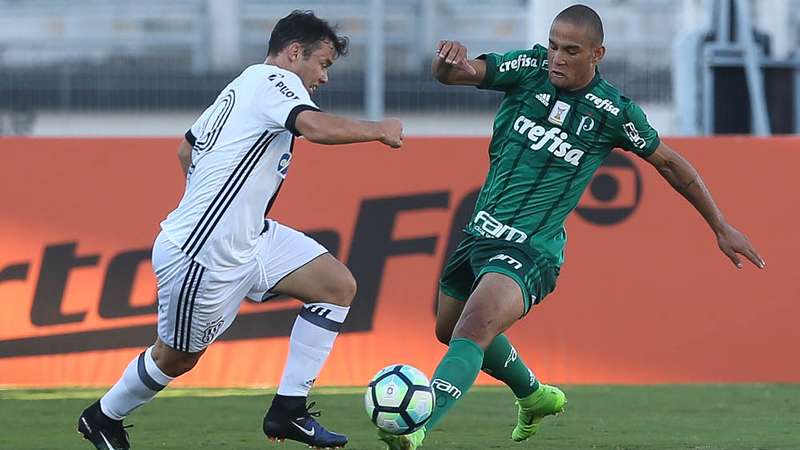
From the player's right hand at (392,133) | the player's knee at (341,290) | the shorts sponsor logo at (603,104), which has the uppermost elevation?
the player's right hand at (392,133)

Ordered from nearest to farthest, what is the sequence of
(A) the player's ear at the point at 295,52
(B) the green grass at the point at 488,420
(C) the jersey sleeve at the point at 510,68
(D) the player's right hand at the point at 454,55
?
(D) the player's right hand at the point at 454,55, (A) the player's ear at the point at 295,52, (C) the jersey sleeve at the point at 510,68, (B) the green grass at the point at 488,420

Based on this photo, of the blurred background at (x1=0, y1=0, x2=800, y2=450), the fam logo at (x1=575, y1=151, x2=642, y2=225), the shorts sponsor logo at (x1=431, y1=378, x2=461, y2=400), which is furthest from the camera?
the fam logo at (x1=575, y1=151, x2=642, y2=225)

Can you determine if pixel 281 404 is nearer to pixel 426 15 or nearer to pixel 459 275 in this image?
pixel 459 275

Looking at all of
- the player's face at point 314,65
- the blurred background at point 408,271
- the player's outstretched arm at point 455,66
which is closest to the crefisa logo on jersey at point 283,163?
the player's face at point 314,65

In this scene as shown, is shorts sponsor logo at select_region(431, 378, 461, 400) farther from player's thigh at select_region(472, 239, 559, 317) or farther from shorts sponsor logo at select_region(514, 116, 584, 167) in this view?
shorts sponsor logo at select_region(514, 116, 584, 167)

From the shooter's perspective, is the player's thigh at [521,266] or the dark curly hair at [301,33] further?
the dark curly hair at [301,33]

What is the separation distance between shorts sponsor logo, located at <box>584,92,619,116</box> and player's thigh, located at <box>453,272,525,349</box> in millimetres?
888

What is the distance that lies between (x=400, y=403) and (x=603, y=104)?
1.71m

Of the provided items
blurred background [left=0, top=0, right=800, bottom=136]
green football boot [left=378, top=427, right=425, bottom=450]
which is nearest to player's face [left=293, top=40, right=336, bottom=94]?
green football boot [left=378, top=427, right=425, bottom=450]

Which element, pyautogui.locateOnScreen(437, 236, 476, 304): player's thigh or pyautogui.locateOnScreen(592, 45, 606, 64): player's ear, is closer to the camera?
pyautogui.locateOnScreen(592, 45, 606, 64): player's ear

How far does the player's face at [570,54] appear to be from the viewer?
6695 mm

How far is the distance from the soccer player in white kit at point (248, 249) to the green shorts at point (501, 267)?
48 cm

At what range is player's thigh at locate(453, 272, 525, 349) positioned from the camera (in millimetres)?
6391

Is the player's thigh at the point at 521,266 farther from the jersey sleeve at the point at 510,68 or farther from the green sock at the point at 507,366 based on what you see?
the jersey sleeve at the point at 510,68
